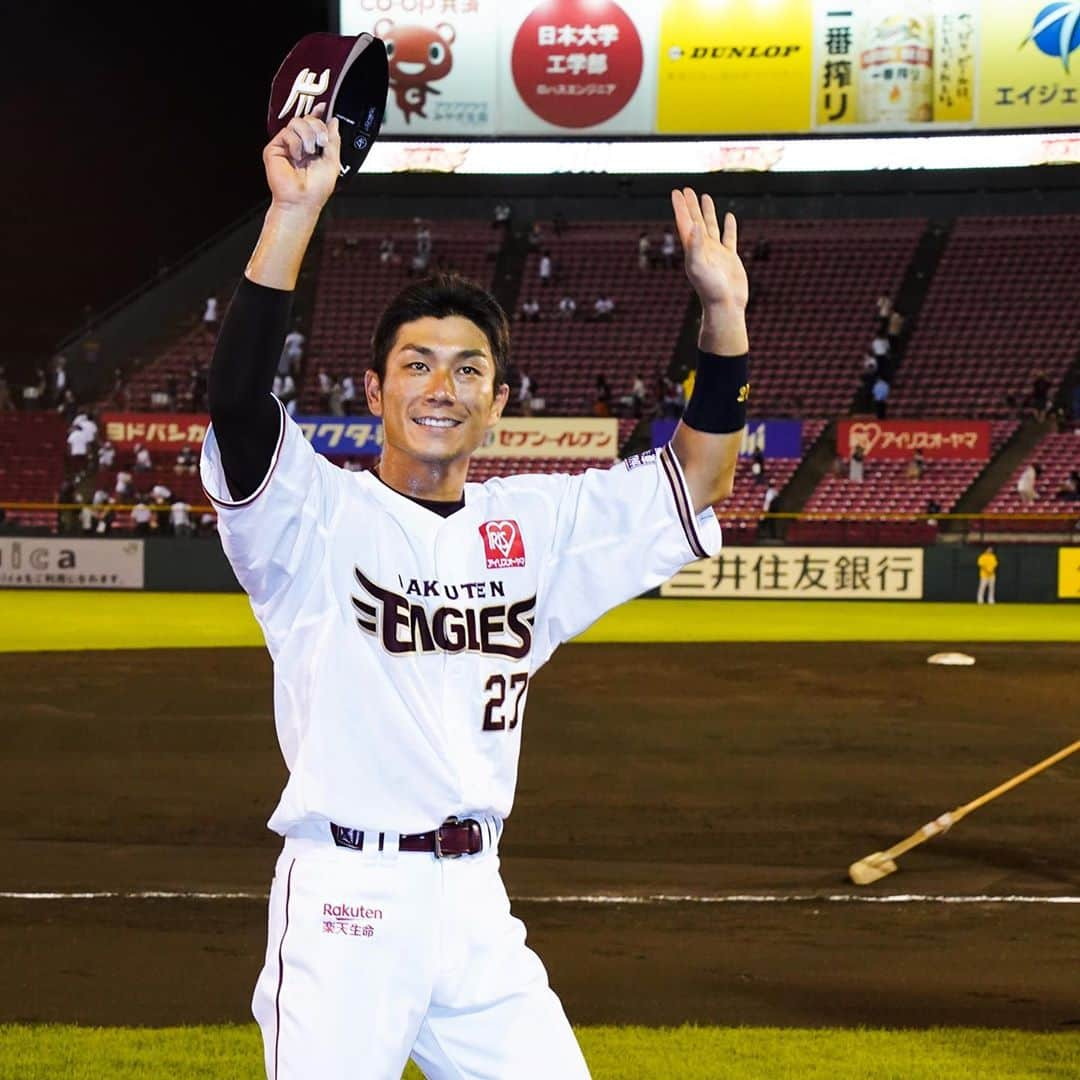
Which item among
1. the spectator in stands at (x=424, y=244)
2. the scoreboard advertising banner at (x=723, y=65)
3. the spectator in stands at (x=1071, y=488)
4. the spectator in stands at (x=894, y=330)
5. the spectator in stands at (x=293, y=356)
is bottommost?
the spectator in stands at (x=1071, y=488)

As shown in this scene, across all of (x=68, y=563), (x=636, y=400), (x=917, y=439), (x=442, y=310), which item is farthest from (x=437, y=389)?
(x=636, y=400)

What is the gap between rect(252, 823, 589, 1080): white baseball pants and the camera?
10.6 feet

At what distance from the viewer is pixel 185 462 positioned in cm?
3647

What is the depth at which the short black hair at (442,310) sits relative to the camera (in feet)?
11.9

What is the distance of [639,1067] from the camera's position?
6.18 m

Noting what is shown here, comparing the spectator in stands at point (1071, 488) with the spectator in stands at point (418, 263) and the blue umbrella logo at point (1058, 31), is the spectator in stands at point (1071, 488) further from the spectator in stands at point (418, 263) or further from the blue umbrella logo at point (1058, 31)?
the spectator in stands at point (418, 263)

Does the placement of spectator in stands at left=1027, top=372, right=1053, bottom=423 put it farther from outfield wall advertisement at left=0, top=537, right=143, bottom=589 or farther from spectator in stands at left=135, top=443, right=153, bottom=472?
spectator in stands at left=135, top=443, right=153, bottom=472

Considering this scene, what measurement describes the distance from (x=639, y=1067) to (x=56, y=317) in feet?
150

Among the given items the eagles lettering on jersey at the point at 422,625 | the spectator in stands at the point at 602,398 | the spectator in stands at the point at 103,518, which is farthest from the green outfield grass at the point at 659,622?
the eagles lettering on jersey at the point at 422,625

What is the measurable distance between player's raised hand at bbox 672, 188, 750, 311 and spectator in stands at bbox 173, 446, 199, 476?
109 feet

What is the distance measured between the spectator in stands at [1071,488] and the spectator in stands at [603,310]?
1313cm

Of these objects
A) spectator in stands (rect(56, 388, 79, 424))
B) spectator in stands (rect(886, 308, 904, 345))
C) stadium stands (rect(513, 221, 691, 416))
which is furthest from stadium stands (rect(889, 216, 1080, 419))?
spectator in stands (rect(56, 388, 79, 424))

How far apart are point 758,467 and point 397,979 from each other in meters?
33.2

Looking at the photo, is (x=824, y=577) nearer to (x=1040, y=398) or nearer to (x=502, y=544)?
(x=1040, y=398)
